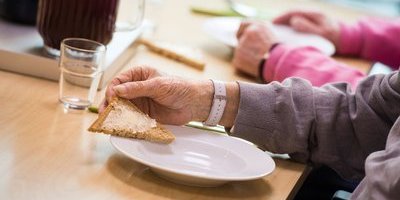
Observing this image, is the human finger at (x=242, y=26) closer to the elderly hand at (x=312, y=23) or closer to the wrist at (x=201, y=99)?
the elderly hand at (x=312, y=23)

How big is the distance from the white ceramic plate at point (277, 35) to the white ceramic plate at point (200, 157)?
711 millimetres

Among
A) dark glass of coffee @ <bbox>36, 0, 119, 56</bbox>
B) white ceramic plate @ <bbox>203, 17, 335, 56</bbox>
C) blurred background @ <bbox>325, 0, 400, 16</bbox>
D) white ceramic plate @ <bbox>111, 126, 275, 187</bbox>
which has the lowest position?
blurred background @ <bbox>325, 0, 400, 16</bbox>

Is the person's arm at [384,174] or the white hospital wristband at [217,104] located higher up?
the person's arm at [384,174]

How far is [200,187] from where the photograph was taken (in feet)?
3.80

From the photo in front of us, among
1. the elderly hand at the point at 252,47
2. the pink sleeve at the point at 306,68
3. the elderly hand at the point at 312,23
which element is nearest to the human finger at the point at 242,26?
the elderly hand at the point at 252,47

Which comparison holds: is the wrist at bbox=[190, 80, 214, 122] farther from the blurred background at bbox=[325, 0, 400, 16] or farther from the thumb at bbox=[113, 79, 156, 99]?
the blurred background at bbox=[325, 0, 400, 16]

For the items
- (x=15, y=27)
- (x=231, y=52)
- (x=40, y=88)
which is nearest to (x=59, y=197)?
(x=40, y=88)

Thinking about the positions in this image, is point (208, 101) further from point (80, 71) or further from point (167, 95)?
point (80, 71)

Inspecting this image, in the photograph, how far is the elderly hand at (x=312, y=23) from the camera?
7.20ft

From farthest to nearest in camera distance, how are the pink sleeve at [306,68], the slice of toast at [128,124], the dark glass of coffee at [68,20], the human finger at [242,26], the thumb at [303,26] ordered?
1. the thumb at [303,26]
2. the human finger at [242,26]
3. the pink sleeve at [306,68]
4. the dark glass of coffee at [68,20]
5. the slice of toast at [128,124]

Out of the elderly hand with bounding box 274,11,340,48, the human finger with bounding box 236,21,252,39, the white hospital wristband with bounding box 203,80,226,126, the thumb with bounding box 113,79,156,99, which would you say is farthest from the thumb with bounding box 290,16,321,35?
the thumb with bounding box 113,79,156,99

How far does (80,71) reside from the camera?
141cm

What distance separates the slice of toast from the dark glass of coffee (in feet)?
1.05

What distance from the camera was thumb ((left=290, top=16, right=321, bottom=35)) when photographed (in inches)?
86.3
